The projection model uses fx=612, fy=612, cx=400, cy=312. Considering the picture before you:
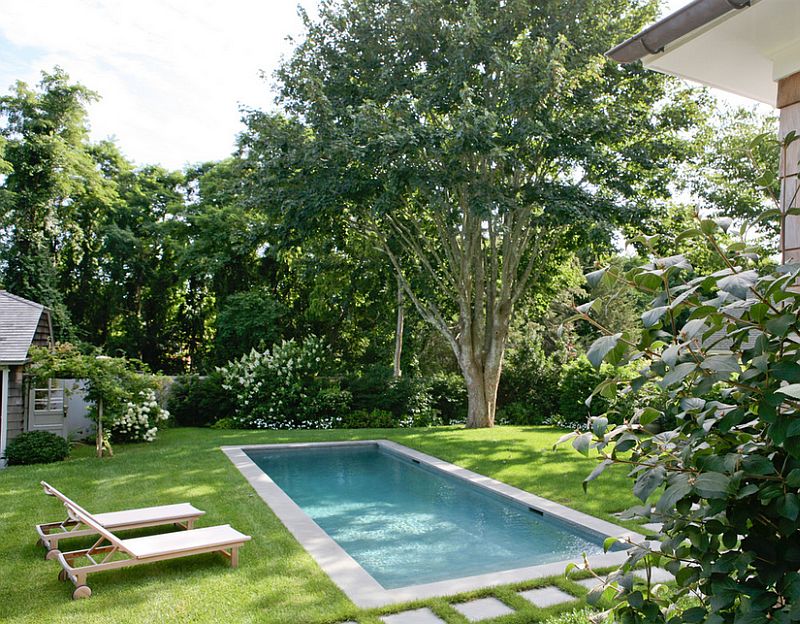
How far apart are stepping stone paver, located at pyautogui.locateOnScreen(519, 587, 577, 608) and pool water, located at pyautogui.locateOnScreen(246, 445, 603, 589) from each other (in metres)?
1.43

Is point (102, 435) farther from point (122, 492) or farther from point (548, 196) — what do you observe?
point (548, 196)

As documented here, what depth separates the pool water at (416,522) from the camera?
721 cm

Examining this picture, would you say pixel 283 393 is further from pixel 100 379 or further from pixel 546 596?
pixel 546 596

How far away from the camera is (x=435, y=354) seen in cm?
2592

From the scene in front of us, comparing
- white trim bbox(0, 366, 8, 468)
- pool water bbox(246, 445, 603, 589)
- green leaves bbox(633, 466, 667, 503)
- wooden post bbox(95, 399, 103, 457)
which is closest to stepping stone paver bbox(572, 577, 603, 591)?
pool water bbox(246, 445, 603, 589)

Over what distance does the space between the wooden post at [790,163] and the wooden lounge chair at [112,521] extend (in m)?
6.57

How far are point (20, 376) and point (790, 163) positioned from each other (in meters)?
14.0

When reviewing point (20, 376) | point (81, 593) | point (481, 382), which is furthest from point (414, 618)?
point (481, 382)

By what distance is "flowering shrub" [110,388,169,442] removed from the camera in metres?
14.0

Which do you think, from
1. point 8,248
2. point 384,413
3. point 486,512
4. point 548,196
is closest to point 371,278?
point 384,413

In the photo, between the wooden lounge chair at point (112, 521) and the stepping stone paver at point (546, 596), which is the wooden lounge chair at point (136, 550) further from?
the stepping stone paver at point (546, 596)

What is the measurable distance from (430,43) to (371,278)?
290 inches

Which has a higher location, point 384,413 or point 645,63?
point 645,63

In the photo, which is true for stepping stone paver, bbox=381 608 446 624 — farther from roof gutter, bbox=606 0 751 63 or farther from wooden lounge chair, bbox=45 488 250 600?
roof gutter, bbox=606 0 751 63
